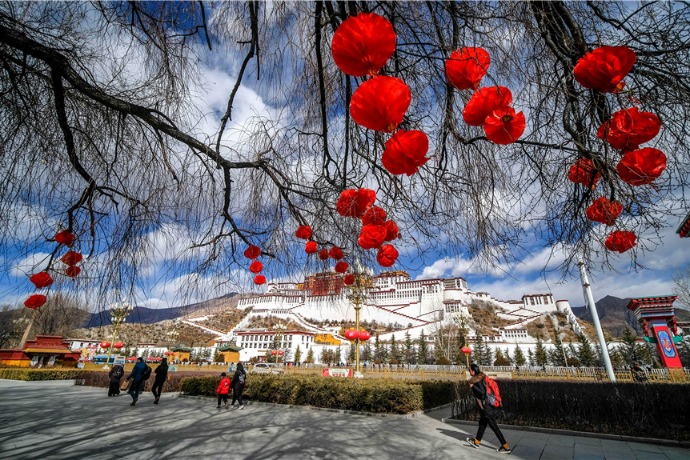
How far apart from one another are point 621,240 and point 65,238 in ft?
13.3

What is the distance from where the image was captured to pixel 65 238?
2.65 meters

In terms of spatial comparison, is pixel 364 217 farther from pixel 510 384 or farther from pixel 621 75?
pixel 510 384

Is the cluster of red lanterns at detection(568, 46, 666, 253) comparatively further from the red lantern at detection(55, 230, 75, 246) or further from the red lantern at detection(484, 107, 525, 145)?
the red lantern at detection(55, 230, 75, 246)

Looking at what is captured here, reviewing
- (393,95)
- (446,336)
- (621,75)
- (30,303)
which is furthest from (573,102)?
A: (446,336)

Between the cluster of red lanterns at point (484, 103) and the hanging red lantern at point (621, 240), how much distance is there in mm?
1098

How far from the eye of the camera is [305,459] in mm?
3945

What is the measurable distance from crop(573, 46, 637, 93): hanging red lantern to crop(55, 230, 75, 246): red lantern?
142 inches

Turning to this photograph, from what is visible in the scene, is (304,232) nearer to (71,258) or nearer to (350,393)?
(71,258)

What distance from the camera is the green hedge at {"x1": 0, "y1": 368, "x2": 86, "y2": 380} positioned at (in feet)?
50.2

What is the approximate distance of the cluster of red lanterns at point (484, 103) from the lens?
1.50 meters

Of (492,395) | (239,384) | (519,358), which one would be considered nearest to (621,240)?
(492,395)

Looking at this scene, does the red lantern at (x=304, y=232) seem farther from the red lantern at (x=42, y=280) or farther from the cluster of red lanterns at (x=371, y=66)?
the red lantern at (x=42, y=280)

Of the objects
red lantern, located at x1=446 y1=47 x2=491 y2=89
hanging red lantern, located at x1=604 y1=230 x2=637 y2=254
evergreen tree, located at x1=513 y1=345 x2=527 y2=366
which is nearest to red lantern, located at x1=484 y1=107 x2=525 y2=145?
red lantern, located at x1=446 y1=47 x2=491 y2=89

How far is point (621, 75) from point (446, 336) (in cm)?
4860
